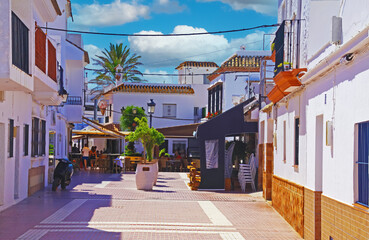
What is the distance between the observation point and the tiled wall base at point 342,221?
7727mm

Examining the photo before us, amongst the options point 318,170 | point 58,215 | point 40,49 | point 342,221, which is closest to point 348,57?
point 342,221

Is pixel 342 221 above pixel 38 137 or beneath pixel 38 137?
beneath

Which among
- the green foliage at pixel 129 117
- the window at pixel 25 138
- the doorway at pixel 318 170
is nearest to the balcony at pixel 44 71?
the window at pixel 25 138

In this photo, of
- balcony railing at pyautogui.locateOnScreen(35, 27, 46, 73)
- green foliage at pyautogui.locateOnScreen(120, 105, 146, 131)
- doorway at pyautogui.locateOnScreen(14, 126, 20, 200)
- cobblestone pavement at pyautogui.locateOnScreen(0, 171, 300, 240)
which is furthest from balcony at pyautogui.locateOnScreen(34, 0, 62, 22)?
green foliage at pyautogui.locateOnScreen(120, 105, 146, 131)

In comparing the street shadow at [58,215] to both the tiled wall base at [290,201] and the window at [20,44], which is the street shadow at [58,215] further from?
the tiled wall base at [290,201]

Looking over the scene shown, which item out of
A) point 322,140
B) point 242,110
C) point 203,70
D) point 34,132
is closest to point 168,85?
point 203,70

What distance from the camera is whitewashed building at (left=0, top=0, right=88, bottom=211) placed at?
38.8 feet

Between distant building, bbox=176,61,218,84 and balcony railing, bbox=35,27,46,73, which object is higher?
distant building, bbox=176,61,218,84

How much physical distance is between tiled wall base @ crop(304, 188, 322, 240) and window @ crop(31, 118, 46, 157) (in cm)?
1144

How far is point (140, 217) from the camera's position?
14086mm

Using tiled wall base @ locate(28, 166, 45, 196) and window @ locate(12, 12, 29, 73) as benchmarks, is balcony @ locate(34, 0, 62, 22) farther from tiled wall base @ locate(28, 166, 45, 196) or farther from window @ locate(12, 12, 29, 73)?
tiled wall base @ locate(28, 166, 45, 196)

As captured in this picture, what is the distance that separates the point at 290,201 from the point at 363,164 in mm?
5568

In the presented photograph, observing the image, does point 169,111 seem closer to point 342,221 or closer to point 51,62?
point 51,62

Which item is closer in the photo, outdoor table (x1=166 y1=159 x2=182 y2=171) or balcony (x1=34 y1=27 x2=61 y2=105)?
balcony (x1=34 y1=27 x2=61 y2=105)
